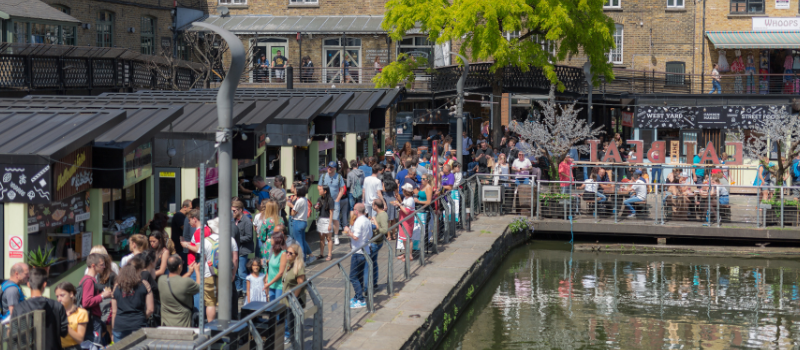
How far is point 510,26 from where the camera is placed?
2777cm

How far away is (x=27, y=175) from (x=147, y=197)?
4.14 m

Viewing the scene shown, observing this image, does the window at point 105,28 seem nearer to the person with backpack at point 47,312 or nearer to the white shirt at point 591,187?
the white shirt at point 591,187

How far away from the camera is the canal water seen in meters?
13.7

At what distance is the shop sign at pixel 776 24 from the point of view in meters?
35.8

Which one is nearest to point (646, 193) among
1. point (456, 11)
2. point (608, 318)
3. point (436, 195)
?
point (436, 195)

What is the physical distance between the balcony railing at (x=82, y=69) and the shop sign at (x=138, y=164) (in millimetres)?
Result: 12876

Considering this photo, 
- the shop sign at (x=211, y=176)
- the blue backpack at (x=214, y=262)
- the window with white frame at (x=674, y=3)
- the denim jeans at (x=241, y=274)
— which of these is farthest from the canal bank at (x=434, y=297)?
the window with white frame at (x=674, y=3)

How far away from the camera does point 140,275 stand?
31.4 feet

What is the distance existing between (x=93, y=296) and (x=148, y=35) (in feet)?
104

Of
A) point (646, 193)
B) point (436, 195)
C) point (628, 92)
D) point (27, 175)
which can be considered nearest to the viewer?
point (27, 175)

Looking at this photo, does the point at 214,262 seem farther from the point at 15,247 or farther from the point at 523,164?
the point at 523,164

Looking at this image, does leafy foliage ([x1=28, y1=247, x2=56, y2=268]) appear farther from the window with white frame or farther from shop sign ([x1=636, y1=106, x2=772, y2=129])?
the window with white frame

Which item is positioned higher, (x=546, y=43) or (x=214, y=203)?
(x=546, y=43)

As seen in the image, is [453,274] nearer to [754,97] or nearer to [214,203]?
[214,203]
